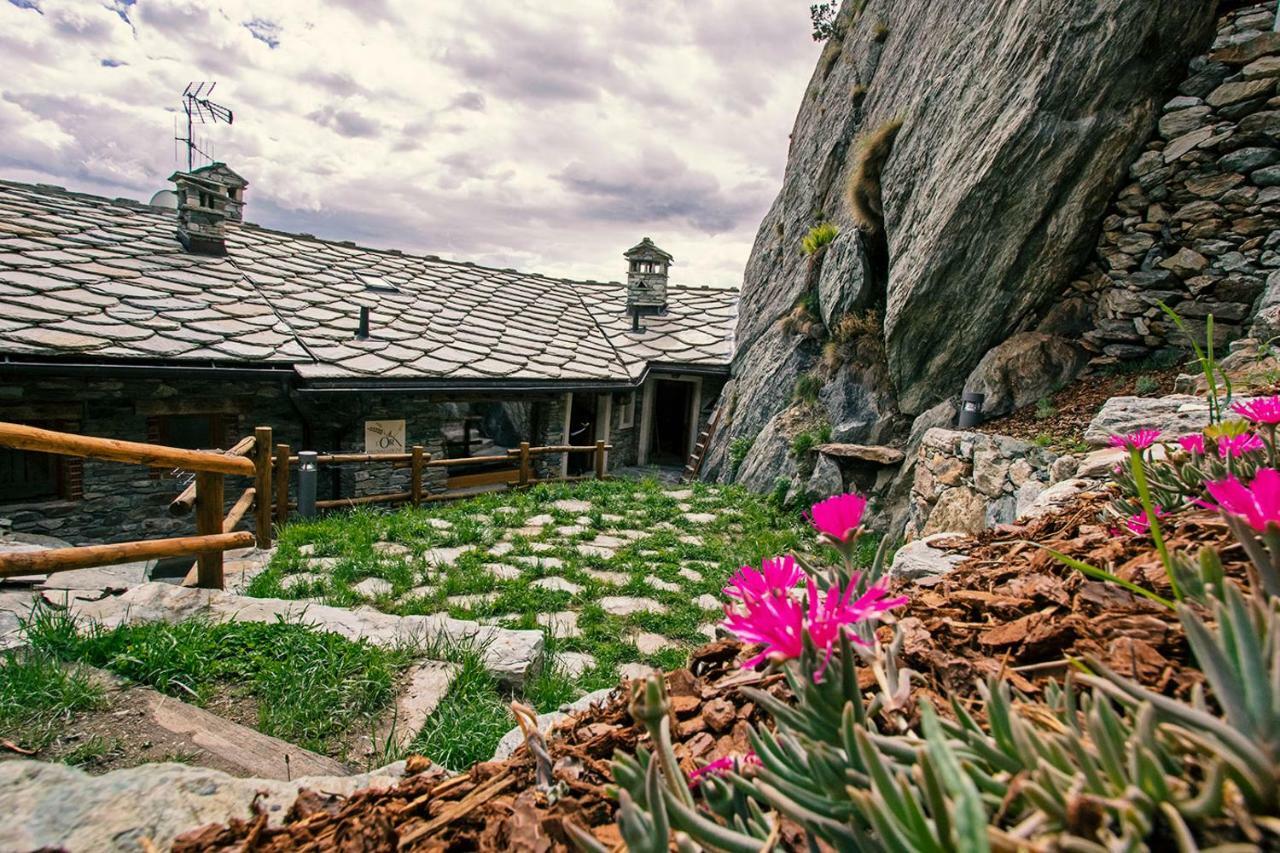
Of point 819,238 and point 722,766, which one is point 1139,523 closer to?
point 722,766

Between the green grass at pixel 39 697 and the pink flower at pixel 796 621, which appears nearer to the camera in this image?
the pink flower at pixel 796 621

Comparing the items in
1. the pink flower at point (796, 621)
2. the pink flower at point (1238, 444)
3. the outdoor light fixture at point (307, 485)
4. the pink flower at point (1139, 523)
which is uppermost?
the pink flower at point (1238, 444)

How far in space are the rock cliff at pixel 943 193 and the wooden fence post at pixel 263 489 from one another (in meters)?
7.14

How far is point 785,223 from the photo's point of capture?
1327 centimetres

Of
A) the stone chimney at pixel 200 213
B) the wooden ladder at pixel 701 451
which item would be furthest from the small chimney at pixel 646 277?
the stone chimney at pixel 200 213

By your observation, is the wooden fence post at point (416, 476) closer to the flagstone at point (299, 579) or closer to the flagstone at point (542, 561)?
the flagstone at point (542, 561)

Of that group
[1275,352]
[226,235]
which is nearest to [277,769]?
[1275,352]

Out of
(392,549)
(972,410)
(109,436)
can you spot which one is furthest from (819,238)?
(109,436)

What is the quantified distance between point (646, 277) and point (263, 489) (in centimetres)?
1187

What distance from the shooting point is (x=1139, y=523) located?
174cm

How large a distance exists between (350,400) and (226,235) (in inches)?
202

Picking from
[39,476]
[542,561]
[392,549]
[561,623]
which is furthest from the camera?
[39,476]

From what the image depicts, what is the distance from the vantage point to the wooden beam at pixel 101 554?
252 cm

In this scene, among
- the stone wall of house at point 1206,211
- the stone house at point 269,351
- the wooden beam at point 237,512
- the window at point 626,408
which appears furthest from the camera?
the window at point 626,408
